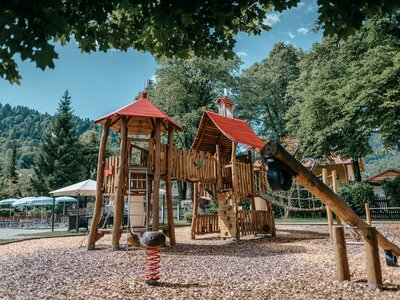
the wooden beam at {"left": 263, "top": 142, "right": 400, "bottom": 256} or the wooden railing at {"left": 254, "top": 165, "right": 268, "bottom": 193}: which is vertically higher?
the wooden railing at {"left": 254, "top": 165, "right": 268, "bottom": 193}

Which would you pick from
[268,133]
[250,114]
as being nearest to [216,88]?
[250,114]

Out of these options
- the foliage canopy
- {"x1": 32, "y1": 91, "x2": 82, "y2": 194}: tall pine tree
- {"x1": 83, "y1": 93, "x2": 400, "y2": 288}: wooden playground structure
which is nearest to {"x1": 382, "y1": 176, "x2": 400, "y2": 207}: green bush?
{"x1": 83, "y1": 93, "x2": 400, "y2": 288}: wooden playground structure

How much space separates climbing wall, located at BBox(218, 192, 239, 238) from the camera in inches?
546

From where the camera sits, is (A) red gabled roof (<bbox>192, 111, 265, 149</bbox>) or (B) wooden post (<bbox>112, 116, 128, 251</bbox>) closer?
(B) wooden post (<bbox>112, 116, 128, 251</bbox>)

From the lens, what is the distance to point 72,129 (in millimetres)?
45938

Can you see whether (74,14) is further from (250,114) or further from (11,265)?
(250,114)

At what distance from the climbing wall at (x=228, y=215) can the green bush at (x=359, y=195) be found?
13320mm

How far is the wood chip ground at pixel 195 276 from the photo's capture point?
540 centimetres

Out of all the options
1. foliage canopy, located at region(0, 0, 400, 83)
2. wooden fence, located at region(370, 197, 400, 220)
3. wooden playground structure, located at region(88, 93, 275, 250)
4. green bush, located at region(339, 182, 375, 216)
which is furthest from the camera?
green bush, located at region(339, 182, 375, 216)

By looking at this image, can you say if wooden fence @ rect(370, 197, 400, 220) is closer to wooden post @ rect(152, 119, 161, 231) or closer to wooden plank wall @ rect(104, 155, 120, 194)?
wooden post @ rect(152, 119, 161, 231)

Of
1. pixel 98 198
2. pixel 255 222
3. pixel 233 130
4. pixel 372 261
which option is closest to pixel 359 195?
pixel 255 222

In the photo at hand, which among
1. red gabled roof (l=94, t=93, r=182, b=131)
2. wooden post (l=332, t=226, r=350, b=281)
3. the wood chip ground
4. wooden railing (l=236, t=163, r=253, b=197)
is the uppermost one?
red gabled roof (l=94, t=93, r=182, b=131)

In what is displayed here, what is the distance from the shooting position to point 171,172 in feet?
40.0

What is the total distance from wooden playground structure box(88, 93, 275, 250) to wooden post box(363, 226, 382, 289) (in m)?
6.70
